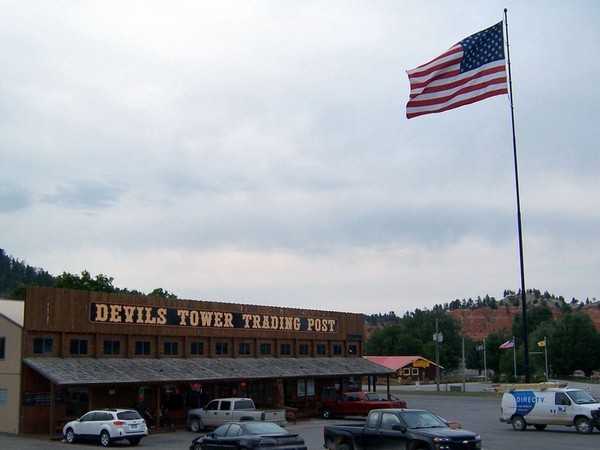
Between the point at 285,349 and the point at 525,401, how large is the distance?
20.6m

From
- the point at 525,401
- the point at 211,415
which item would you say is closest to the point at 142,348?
the point at 211,415

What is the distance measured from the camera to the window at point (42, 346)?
36344 mm

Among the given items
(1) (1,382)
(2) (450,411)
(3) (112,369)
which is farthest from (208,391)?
(2) (450,411)

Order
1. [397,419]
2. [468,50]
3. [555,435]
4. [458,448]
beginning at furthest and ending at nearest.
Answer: [555,435] → [468,50] → [397,419] → [458,448]

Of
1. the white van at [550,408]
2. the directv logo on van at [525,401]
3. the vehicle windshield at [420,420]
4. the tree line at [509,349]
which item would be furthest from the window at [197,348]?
the tree line at [509,349]

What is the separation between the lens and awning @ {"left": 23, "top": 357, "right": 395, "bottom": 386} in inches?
1385

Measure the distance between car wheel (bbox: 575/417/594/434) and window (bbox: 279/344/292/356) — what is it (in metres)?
22.9

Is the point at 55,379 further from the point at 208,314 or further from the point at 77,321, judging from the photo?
the point at 208,314

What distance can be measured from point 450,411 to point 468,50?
107ft

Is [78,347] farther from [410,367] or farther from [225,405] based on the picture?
[410,367]

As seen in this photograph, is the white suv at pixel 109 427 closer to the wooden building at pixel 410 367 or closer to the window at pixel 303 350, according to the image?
the window at pixel 303 350

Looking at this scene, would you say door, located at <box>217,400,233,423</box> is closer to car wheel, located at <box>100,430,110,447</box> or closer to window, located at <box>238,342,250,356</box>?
car wheel, located at <box>100,430,110,447</box>

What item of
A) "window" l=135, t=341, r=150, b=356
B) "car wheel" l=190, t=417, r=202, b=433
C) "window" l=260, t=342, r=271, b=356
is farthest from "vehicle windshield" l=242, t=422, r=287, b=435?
"window" l=260, t=342, r=271, b=356

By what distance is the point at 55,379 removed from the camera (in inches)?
1319
